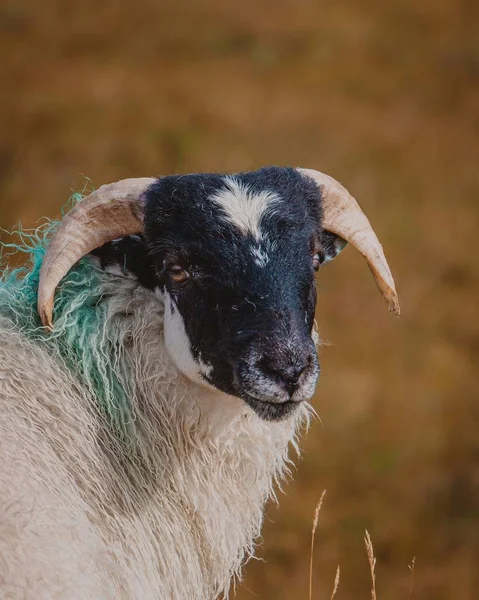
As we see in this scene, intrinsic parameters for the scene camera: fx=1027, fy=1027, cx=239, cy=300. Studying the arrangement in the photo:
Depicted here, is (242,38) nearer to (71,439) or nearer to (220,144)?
(220,144)

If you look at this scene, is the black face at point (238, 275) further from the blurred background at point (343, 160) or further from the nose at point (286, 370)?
the blurred background at point (343, 160)

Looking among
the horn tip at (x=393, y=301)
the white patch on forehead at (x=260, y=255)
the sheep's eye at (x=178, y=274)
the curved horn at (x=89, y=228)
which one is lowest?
the horn tip at (x=393, y=301)

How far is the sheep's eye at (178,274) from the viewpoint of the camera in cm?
465

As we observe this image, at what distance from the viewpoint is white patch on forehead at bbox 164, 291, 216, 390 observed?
4.59 metres

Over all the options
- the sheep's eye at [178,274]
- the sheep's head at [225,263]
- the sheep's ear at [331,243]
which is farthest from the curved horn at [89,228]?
the sheep's ear at [331,243]

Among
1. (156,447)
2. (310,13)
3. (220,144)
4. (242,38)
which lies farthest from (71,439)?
A: (310,13)

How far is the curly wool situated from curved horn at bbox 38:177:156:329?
0.62 feet

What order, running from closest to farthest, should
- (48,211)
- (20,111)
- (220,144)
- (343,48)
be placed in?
1. (48,211)
2. (220,144)
3. (20,111)
4. (343,48)

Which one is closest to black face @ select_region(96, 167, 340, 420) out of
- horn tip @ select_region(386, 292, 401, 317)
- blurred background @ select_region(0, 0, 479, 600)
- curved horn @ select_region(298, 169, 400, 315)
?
curved horn @ select_region(298, 169, 400, 315)

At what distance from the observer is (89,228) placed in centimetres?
473

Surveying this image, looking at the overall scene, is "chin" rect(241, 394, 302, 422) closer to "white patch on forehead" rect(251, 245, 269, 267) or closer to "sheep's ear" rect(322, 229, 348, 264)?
"white patch on forehead" rect(251, 245, 269, 267)

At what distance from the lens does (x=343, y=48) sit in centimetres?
2802

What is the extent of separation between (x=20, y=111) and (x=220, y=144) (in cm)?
489

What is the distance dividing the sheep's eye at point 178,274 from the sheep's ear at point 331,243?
95 centimetres
